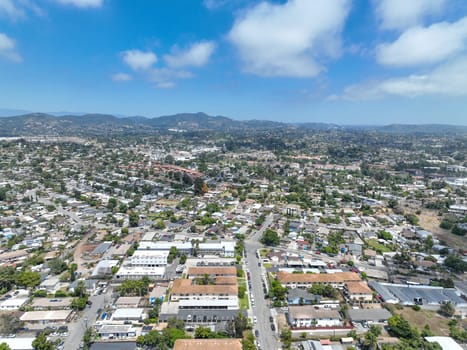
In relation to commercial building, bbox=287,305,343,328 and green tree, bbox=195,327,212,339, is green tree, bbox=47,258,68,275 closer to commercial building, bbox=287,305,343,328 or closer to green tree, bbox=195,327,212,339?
green tree, bbox=195,327,212,339

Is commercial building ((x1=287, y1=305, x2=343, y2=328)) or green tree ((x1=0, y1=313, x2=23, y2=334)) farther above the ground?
commercial building ((x1=287, y1=305, x2=343, y2=328))

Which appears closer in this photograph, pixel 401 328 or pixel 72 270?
pixel 401 328

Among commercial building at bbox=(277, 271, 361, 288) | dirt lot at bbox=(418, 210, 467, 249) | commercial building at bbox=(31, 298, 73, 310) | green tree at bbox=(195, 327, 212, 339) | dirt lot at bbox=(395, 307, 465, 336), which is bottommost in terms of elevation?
dirt lot at bbox=(418, 210, 467, 249)

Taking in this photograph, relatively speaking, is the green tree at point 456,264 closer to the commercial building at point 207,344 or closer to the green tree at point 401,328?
the green tree at point 401,328

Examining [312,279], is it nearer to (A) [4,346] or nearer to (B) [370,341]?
(B) [370,341]

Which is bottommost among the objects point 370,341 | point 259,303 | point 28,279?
point 259,303

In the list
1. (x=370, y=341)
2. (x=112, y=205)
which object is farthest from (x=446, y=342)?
(x=112, y=205)

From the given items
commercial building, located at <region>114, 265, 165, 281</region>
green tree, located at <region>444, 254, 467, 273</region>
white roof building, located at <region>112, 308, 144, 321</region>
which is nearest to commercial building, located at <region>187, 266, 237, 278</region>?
commercial building, located at <region>114, 265, 165, 281</region>

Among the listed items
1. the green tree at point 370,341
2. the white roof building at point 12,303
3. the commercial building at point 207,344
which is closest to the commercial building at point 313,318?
the green tree at point 370,341
